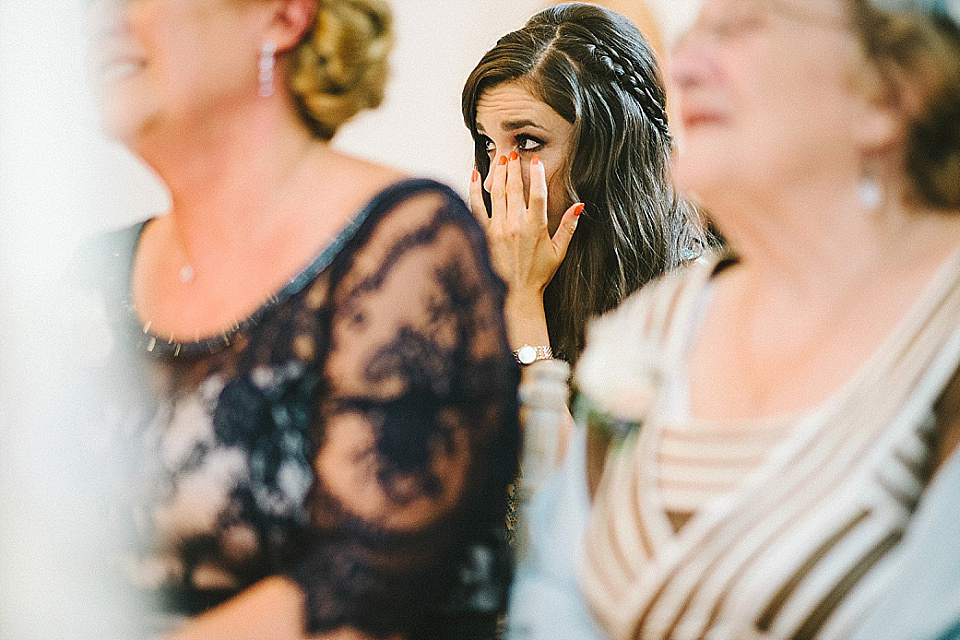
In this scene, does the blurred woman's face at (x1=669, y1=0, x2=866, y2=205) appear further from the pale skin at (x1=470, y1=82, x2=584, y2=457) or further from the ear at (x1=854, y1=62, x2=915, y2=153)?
the pale skin at (x1=470, y1=82, x2=584, y2=457)

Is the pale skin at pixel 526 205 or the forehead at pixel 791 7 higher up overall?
the forehead at pixel 791 7

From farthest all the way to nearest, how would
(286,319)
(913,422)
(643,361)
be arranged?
(286,319)
(643,361)
(913,422)

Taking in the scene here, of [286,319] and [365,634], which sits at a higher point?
[286,319]

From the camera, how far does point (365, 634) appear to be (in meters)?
1.17

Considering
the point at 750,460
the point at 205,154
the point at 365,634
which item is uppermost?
the point at 205,154

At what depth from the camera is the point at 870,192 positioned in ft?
3.23

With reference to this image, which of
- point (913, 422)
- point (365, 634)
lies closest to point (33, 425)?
point (365, 634)

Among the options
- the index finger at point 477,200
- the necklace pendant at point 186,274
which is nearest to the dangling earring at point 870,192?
the index finger at point 477,200

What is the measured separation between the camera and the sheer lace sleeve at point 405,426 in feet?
3.79

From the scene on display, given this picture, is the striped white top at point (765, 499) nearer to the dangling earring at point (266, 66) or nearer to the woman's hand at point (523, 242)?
the woman's hand at point (523, 242)

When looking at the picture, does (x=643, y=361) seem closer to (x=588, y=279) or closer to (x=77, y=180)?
(x=588, y=279)

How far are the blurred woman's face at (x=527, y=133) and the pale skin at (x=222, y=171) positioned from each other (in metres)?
0.12

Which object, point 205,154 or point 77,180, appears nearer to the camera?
point 205,154

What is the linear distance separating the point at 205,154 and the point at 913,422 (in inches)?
34.2
